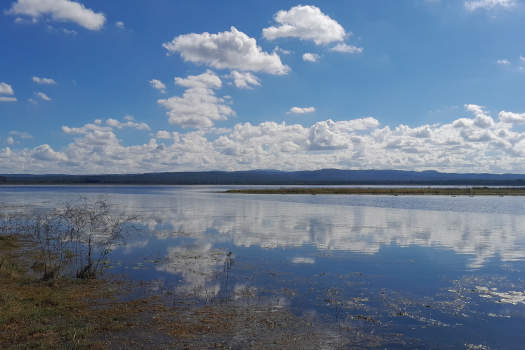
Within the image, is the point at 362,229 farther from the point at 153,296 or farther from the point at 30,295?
the point at 30,295

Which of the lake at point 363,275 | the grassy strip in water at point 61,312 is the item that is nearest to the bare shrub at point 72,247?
the grassy strip in water at point 61,312

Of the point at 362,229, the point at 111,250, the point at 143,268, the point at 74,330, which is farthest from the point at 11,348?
the point at 362,229

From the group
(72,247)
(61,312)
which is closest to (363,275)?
(61,312)

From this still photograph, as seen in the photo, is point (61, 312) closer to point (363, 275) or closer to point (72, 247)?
point (363, 275)

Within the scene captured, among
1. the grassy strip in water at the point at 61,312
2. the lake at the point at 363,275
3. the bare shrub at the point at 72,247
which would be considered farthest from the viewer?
the bare shrub at the point at 72,247

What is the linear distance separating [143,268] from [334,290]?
9.40 m

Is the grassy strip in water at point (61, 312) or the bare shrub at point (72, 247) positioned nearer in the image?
the grassy strip in water at point (61, 312)

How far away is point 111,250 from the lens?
24.6m

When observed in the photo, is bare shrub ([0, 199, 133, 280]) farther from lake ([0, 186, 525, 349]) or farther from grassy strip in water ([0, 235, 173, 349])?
lake ([0, 186, 525, 349])

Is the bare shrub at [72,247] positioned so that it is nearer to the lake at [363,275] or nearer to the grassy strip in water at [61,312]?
the grassy strip in water at [61,312]

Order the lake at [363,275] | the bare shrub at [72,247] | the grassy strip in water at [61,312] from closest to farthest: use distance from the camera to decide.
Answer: the grassy strip in water at [61,312] < the lake at [363,275] < the bare shrub at [72,247]

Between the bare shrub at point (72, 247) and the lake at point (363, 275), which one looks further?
the bare shrub at point (72, 247)

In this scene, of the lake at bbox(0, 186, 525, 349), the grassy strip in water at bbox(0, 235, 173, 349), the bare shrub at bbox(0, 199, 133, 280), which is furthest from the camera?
the bare shrub at bbox(0, 199, 133, 280)

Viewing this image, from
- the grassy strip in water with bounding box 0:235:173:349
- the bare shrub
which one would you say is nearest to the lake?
the bare shrub
